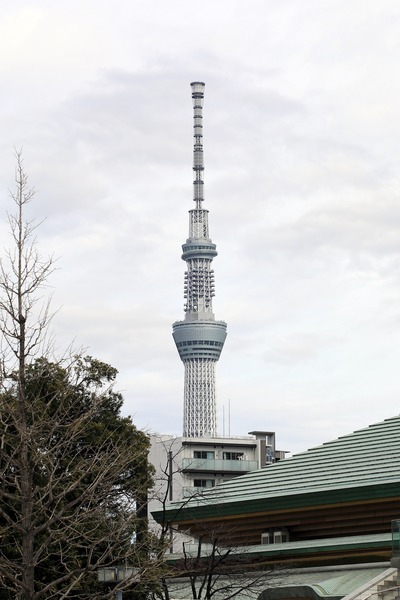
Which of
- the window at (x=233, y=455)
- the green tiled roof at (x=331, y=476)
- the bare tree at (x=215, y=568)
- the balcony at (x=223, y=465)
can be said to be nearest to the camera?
the bare tree at (x=215, y=568)

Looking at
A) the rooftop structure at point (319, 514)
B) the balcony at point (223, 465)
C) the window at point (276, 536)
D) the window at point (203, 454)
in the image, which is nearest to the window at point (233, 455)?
the window at point (203, 454)

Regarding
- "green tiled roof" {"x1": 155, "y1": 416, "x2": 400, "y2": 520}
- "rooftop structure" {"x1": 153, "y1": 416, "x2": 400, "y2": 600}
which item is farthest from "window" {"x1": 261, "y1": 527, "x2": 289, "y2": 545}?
"green tiled roof" {"x1": 155, "y1": 416, "x2": 400, "y2": 520}

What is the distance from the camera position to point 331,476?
4969cm

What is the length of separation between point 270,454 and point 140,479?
107532 millimetres

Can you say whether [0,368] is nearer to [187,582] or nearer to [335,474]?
[335,474]

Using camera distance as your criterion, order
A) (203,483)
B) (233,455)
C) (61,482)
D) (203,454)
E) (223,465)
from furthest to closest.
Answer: (233,455), (203,454), (203,483), (223,465), (61,482)

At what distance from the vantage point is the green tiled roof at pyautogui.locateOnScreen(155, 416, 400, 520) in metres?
47.2

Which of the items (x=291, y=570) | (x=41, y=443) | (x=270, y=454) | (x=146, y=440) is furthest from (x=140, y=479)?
(x=270, y=454)

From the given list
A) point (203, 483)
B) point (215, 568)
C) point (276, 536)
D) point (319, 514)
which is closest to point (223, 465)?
point (203, 483)

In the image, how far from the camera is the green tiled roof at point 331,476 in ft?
155

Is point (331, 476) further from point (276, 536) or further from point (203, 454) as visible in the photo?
point (203, 454)

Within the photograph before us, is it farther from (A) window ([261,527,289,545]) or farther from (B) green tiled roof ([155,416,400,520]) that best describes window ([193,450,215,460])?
(A) window ([261,527,289,545])

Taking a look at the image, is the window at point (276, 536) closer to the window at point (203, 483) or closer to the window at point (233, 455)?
the window at point (203, 483)

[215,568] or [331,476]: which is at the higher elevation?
[331,476]
